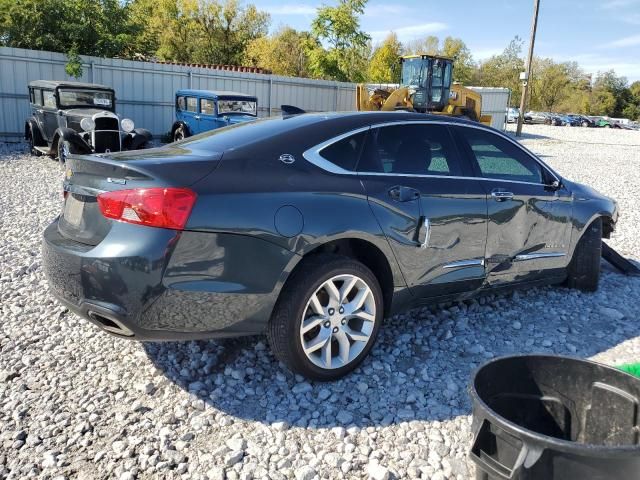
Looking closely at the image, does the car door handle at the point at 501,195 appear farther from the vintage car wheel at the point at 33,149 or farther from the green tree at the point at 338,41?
the green tree at the point at 338,41

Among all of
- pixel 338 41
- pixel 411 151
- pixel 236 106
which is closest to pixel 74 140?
pixel 236 106

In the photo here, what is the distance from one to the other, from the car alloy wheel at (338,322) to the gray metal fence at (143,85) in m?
16.0

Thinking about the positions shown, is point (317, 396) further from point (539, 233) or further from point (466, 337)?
point (539, 233)

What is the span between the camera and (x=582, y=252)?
4.98m

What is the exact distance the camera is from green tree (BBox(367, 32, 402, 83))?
2045 inches

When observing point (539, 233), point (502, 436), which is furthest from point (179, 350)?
point (539, 233)

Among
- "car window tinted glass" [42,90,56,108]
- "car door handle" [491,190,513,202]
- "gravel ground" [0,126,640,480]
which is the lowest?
"gravel ground" [0,126,640,480]

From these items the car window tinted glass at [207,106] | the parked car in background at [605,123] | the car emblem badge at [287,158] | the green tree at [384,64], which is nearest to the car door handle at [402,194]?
the car emblem badge at [287,158]

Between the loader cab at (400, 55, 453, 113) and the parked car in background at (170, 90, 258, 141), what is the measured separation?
9.11 metres

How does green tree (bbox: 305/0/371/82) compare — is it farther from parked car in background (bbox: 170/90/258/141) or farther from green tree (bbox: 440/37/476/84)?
green tree (bbox: 440/37/476/84)

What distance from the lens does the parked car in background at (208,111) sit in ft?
47.3

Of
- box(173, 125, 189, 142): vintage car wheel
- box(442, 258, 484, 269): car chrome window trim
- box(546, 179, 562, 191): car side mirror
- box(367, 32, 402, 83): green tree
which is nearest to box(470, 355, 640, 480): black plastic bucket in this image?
box(442, 258, 484, 269): car chrome window trim

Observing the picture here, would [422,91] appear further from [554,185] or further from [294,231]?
[294,231]

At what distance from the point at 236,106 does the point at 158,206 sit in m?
12.7
